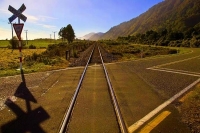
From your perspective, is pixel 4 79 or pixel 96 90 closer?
pixel 96 90

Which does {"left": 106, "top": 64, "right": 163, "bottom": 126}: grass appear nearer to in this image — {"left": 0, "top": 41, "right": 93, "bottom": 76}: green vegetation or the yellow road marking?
the yellow road marking

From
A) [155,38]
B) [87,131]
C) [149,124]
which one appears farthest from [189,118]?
[155,38]

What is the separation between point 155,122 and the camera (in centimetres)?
512

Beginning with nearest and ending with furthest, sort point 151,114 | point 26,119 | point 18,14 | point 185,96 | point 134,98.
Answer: point 26,119 < point 151,114 < point 134,98 < point 185,96 < point 18,14

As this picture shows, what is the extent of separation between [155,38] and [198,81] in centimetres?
7767

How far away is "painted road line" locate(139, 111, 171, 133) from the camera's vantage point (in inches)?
186

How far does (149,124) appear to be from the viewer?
5.00 meters

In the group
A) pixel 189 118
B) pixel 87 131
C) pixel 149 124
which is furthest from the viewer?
pixel 189 118

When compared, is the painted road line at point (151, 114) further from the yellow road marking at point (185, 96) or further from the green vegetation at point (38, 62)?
the green vegetation at point (38, 62)

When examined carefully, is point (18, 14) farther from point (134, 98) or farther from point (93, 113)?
point (93, 113)

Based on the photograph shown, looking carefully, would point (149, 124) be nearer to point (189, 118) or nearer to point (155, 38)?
point (189, 118)

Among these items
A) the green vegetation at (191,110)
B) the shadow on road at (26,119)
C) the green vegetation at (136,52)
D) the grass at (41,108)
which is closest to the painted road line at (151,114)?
the green vegetation at (191,110)

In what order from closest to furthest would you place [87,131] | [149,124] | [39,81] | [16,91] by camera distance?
[87,131] → [149,124] → [16,91] → [39,81]

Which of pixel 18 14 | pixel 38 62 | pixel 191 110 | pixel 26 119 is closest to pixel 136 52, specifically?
pixel 38 62
